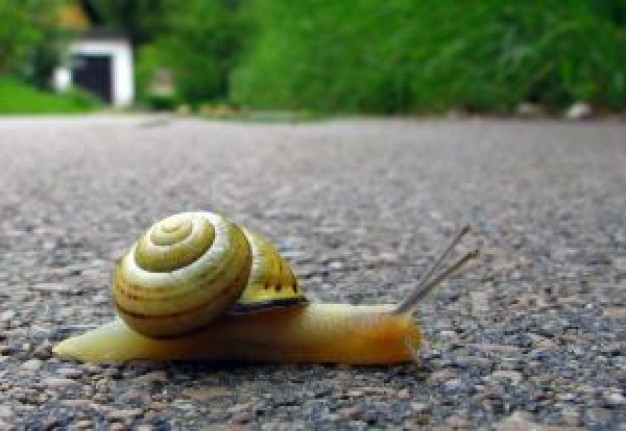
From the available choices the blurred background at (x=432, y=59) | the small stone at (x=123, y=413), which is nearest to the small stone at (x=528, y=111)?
the blurred background at (x=432, y=59)

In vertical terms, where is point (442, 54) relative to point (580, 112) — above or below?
above

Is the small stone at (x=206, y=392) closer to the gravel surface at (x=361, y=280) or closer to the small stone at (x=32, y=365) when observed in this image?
the gravel surface at (x=361, y=280)

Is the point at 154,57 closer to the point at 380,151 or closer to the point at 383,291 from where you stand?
the point at 380,151

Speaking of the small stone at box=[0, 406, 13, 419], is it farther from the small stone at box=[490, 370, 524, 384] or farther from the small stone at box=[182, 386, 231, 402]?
the small stone at box=[490, 370, 524, 384]

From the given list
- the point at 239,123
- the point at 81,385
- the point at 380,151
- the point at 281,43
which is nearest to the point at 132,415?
the point at 81,385

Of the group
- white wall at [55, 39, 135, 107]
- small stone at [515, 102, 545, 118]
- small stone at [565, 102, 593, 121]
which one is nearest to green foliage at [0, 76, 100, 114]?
small stone at [515, 102, 545, 118]

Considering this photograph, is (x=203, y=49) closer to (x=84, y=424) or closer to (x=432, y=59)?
(x=432, y=59)

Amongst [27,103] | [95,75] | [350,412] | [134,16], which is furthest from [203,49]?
[350,412]
